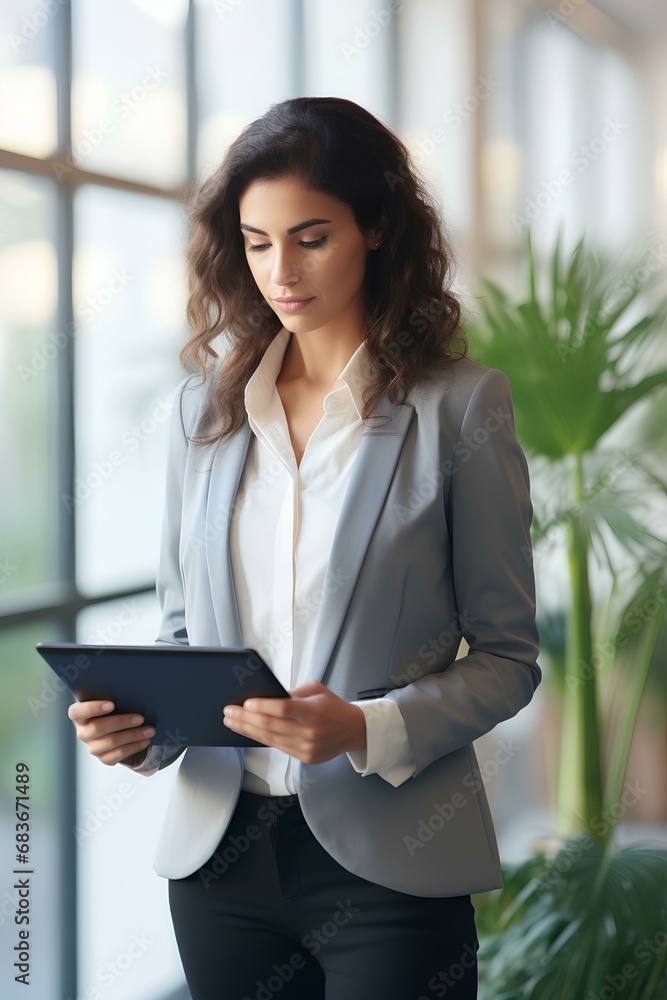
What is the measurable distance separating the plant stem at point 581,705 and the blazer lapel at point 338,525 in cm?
132

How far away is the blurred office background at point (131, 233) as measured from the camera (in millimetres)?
1824

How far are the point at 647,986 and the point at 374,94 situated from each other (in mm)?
2536

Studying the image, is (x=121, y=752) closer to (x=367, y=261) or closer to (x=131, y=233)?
(x=367, y=261)

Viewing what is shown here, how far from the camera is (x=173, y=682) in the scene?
1164 mm

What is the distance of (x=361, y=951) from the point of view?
1.27 meters

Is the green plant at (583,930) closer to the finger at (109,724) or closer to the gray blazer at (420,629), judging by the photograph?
the gray blazer at (420,629)

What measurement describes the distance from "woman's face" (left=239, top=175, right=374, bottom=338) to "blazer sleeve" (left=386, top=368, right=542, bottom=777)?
0.25 metres

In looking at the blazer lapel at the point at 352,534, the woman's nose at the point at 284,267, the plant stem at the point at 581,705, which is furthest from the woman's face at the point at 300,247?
the plant stem at the point at 581,705

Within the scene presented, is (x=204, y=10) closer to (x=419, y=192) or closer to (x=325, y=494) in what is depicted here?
(x=419, y=192)

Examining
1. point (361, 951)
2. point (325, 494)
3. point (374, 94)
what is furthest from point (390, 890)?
point (374, 94)

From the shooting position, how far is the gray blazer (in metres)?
1.27

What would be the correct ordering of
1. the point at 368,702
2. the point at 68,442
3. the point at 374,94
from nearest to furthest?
1. the point at 368,702
2. the point at 68,442
3. the point at 374,94

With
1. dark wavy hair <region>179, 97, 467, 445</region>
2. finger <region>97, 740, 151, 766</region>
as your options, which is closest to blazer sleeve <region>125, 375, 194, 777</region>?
dark wavy hair <region>179, 97, 467, 445</region>

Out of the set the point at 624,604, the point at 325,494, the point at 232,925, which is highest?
the point at 325,494
